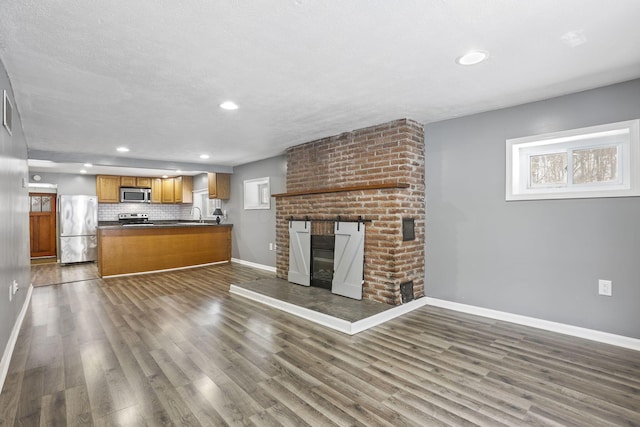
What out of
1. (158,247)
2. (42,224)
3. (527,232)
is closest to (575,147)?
(527,232)

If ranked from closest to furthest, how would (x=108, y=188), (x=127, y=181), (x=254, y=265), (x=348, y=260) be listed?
(x=348, y=260) → (x=254, y=265) → (x=108, y=188) → (x=127, y=181)

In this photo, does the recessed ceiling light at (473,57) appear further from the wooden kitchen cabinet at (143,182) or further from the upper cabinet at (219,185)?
the wooden kitchen cabinet at (143,182)

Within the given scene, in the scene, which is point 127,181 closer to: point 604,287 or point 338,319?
point 338,319

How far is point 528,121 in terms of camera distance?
10.6 ft

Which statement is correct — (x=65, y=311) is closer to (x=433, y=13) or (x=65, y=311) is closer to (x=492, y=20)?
(x=433, y=13)

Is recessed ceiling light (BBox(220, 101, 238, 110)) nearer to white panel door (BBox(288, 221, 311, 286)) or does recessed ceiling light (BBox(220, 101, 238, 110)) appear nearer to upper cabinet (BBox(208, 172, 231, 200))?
white panel door (BBox(288, 221, 311, 286))

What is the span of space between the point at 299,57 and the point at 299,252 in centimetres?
307

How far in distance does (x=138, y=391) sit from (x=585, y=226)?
3.86 m

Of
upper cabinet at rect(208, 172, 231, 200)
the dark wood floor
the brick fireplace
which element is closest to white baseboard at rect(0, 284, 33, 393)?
the dark wood floor

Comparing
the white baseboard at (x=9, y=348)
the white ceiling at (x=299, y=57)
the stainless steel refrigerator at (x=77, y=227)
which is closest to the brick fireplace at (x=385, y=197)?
the white ceiling at (x=299, y=57)

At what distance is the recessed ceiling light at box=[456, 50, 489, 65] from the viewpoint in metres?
2.23

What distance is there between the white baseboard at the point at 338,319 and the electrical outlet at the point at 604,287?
5.61 feet

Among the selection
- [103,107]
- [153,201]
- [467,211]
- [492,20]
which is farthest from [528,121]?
[153,201]

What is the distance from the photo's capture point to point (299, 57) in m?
2.28
